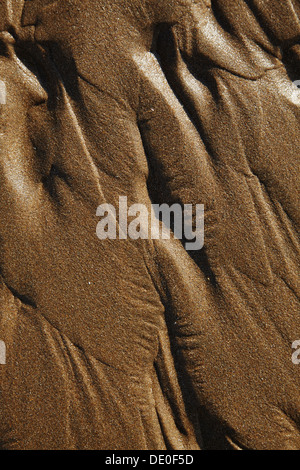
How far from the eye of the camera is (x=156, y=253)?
53.3 inches

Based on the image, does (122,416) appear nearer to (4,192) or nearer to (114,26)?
(4,192)

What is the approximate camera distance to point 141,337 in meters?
1.35

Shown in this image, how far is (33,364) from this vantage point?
135cm

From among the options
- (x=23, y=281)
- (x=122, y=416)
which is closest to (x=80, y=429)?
(x=122, y=416)

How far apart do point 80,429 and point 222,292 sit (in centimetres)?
76

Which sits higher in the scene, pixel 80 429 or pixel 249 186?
pixel 249 186

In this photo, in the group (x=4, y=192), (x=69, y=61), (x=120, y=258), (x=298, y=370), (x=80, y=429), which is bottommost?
(x=80, y=429)

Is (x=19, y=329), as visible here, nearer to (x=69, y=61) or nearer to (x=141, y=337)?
(x=141, y=337)

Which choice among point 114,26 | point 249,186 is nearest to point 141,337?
point 249,186

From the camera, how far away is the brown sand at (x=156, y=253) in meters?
1.34

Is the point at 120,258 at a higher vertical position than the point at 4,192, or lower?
lower

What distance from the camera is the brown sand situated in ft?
4.40

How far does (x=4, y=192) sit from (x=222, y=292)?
92cm

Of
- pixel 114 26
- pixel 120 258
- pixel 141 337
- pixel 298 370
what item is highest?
pixel 114 26
